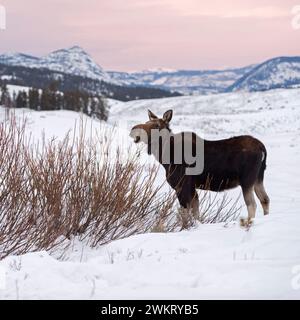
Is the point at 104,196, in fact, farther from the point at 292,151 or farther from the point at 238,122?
the point at 238,122

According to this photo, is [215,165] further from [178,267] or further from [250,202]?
[178,267]

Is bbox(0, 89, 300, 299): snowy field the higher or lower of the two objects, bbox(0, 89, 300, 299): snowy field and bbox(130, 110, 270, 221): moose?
the lower

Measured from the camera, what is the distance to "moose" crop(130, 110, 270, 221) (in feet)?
19.1

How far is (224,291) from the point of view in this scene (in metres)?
3.24

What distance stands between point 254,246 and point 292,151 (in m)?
15.9

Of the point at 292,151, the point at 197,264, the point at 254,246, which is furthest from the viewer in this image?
the point at 292,151

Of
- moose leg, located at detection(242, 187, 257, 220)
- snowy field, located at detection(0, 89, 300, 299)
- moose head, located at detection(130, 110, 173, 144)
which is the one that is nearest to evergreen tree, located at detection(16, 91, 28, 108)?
moose head, located at detection(130, 110, 173, 144)

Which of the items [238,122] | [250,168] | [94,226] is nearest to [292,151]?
[250,168]

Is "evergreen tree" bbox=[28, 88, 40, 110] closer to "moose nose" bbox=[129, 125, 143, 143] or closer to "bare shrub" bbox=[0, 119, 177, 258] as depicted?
"moose nose" bbox=[129, 125, 143, 143]

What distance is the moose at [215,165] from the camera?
5.82m

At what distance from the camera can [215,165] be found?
5996 mm

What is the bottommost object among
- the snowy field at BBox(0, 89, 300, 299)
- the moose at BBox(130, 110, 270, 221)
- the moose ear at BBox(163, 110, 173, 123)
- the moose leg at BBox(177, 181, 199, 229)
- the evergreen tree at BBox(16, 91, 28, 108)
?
the snowy field at BBox(0, 89, 300, 299)

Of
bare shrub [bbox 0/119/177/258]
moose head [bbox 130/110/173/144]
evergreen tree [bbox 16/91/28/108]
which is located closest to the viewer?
bare shrub [bbox 0/119/177/258]

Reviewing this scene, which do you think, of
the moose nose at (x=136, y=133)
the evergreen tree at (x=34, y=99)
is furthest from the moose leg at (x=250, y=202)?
the evergreen tree at (x=34, y=99)
